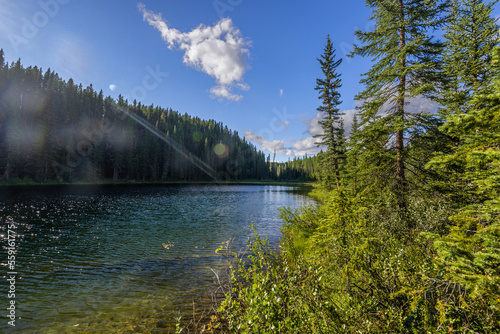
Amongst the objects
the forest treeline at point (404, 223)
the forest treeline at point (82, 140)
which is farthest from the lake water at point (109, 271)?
the forest treeline at point (82, 140)

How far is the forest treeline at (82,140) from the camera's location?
50.5m

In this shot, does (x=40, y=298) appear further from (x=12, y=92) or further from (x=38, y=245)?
(x=12, y=92)

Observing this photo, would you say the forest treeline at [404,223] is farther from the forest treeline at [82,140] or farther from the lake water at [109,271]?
the forest treeline at [82,140]

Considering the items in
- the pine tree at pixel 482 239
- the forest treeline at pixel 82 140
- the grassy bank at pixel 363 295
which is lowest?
the grassy bank at pixel 363 295

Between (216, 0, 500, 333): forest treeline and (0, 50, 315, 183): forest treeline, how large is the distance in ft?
220

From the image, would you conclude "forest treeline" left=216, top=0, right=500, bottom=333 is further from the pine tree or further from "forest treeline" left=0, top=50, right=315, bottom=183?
"forest treeline" left=0, top=50, right=315, bottom=183

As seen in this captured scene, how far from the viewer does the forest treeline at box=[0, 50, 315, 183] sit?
166 ft

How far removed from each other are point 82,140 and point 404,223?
86348 mm

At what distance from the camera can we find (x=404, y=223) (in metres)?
7.20

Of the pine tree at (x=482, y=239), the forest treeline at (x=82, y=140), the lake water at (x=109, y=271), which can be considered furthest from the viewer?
the forest treeline at (x=82, y=140)

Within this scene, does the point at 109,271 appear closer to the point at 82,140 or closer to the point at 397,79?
the point at 397,79

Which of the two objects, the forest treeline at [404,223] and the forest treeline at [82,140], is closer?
the forest treeline at [404,223]

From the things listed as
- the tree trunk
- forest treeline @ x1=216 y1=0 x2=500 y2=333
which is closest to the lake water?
forest treeline @ x1=216 y1=0 x2=500 y2=333

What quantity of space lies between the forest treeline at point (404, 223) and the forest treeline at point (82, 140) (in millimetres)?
67172
